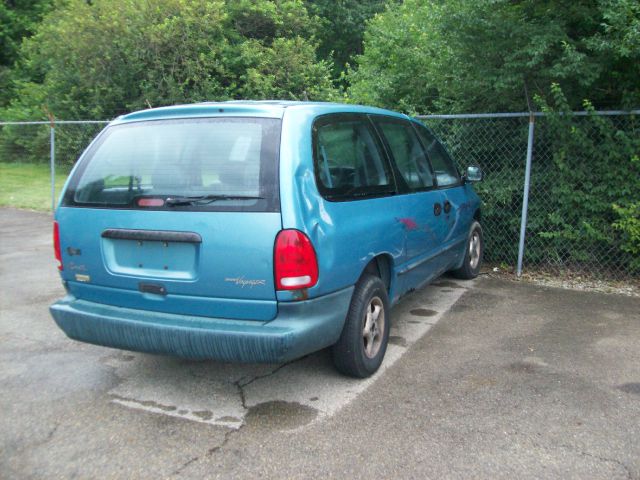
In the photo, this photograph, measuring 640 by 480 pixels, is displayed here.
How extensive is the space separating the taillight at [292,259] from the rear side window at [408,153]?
1547 mm

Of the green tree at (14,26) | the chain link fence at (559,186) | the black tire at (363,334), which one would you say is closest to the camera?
the black tire at (363,334)

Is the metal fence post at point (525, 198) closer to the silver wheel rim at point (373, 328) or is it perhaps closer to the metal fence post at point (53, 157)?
the silver wheel rim at point (373, 328)

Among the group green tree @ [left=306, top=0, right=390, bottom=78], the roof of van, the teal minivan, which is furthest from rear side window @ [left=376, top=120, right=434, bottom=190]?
green tree @ [left=306, top=0, right=390, bottom=78]

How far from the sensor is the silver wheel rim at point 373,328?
378 centimetres

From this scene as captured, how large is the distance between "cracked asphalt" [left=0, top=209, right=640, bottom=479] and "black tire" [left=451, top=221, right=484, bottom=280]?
1.32 meters

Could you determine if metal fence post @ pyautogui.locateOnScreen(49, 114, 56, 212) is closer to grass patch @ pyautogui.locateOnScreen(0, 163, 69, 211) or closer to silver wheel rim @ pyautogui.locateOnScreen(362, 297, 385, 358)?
grass patch @ pyautogui.locateOnScreen(0, 163, 69, 211)

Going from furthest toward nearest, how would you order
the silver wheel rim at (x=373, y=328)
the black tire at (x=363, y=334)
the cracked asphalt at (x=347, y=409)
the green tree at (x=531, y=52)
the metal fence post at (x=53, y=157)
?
the metal fence post at (x=53, y=157), the green tree at (x=531, y=52), the silver wheel rim at (x=373, y=328), the black tire at (x=363, y=334), the cracked asphalt at (x=347, y=409)

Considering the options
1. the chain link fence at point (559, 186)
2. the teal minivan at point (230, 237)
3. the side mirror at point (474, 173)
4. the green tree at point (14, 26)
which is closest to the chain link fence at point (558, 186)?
the chain link fence at point (559, 186)

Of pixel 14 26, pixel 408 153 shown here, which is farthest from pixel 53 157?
pixel 14 26

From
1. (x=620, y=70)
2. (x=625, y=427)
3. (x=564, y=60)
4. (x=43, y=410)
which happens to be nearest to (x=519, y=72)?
(x=564, y=60)

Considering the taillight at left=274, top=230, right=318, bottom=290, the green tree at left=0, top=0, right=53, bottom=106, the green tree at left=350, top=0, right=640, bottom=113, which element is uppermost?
the green tree at left=0, top=0, right=53, bottom=106

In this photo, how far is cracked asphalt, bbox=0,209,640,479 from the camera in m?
2.83

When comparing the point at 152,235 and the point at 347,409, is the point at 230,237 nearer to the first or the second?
the point at 152,235

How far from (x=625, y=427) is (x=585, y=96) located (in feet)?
13.7
